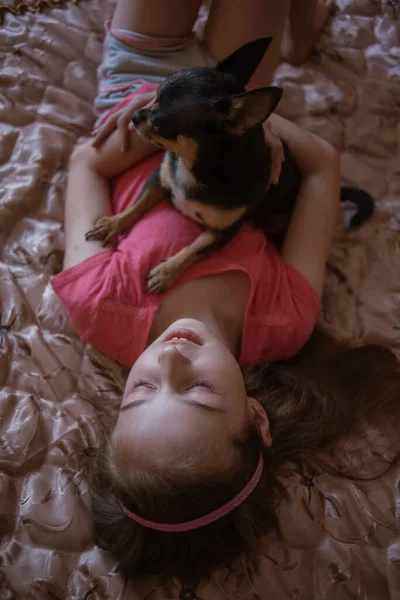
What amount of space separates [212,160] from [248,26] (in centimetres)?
54

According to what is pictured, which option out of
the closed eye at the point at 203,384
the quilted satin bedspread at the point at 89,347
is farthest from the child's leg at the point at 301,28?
the closed eye at the point at 203,384

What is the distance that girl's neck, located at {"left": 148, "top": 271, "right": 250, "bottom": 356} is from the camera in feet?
3.52

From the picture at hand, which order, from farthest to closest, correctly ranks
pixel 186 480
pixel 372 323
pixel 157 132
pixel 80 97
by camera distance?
pixel 80 97 → pixel 372 323 → pixel 157 132 → pixel 186 480

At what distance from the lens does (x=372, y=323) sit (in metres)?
1.22

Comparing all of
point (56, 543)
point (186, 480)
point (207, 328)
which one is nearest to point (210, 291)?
point (207, 328)

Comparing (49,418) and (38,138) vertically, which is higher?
(38,138)

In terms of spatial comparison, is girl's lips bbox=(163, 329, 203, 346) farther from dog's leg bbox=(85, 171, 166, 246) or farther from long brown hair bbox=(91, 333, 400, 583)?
dog's leg bbox=(85, 171, 166, 246)

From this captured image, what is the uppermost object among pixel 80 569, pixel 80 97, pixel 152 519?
pixel 80 97

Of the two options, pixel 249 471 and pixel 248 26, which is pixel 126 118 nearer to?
pixel 248 26

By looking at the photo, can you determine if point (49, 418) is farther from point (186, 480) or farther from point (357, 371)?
point (357, 371)

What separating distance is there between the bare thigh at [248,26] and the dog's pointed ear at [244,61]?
0.38 metres

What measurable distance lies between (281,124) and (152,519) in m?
0.99

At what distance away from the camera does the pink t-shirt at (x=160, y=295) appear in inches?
42.2

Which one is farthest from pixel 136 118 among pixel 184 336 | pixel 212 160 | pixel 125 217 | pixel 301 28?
pixel 301 28
